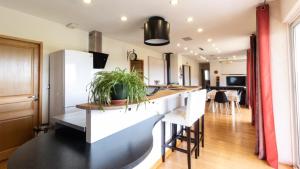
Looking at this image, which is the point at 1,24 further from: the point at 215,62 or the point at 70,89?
the point at 215,62

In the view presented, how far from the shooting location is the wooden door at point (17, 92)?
8.28 ft

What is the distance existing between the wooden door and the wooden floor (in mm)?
2533

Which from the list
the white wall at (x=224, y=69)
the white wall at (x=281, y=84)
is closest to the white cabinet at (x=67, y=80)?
the white wall at (x=281, y=84)

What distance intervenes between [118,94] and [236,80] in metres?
9.69

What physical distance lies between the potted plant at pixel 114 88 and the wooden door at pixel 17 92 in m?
2.27

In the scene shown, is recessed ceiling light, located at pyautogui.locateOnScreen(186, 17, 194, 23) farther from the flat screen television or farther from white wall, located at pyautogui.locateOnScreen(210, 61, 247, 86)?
white wall, located at pyautogui.locateOnScreen(210, 61, 247, 86)

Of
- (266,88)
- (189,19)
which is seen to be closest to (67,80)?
(189,19)

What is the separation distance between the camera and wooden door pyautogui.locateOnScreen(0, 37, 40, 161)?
2523 millimetres

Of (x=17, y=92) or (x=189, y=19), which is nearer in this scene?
(x=17, y=92)

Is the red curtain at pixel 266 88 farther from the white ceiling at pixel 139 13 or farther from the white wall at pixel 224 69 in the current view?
the white wall at pixel 224 69

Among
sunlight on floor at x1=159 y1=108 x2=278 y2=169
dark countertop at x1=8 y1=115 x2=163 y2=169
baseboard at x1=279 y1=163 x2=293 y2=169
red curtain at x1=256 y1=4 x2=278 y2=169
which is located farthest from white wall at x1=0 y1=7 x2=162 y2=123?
baseboard at x1=279 y1=163 x2=293 y2=169

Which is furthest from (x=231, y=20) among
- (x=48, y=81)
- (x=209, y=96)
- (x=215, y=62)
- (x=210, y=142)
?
(x=215, y=62)

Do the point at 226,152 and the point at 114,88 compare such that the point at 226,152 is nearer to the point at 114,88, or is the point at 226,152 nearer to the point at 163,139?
the point at 163,139

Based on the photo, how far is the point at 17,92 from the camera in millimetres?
2668
